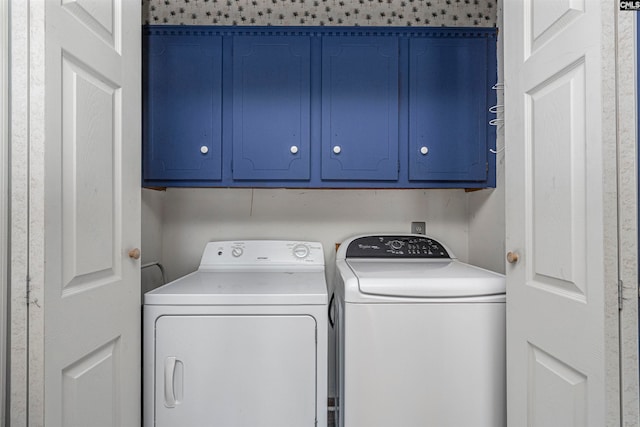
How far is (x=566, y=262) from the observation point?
3.03 ft

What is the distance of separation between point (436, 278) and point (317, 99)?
103cm

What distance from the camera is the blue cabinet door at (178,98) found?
5.73ft

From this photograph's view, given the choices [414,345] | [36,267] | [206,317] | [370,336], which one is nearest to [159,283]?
[206,317]

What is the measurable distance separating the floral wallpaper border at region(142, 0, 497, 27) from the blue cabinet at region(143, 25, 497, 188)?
11 cm

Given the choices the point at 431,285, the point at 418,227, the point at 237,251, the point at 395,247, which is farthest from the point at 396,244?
the point at 237,251

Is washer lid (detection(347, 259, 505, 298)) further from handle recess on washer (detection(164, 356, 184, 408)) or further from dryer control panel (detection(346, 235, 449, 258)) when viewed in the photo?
handle recess on washer (detection(164, 356, 184, 408))

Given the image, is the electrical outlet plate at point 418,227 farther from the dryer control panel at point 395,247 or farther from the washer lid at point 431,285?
the washer lid at point 431,285

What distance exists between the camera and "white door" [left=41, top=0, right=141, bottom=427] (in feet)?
2.95

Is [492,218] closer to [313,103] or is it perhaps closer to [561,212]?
[561,212]

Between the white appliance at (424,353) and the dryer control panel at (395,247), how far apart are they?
25.1 inches

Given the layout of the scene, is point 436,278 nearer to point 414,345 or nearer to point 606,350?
point 414,345

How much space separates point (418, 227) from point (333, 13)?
1298mm

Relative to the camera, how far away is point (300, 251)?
76.5 inches

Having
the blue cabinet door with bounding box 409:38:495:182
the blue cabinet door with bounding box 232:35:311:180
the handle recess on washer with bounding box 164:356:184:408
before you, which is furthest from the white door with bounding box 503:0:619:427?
the handle recess on washer with bounding box 164:356:184:408
